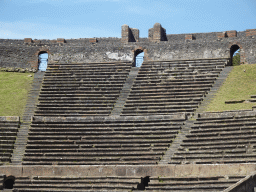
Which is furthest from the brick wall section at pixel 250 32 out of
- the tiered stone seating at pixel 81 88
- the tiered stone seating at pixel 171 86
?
the tiered stone seating at pixel 81 88

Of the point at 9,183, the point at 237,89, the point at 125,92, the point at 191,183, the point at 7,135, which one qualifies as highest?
the point at 237,89

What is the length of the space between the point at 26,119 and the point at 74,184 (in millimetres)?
7557

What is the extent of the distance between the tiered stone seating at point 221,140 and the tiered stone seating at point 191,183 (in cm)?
142

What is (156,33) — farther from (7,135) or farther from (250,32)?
(7,135)

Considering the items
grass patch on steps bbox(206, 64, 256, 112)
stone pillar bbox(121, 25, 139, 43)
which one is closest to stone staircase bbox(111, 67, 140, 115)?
stone pillar bbox(121, 25, 139, 43)

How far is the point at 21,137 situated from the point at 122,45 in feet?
38.5

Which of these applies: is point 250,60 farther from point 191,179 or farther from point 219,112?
point 191,179

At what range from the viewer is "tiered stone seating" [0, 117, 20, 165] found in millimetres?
26453

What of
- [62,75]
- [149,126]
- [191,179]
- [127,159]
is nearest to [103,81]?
[62,75]

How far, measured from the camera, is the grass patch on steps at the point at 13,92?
30839 mm

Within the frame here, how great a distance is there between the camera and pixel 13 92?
109ft

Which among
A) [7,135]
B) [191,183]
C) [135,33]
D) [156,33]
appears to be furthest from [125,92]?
[191,183]

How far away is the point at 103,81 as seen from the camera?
33094 mm

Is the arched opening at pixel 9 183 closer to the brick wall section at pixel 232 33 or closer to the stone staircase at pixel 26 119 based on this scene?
the stone staircase at pixel 26 119
